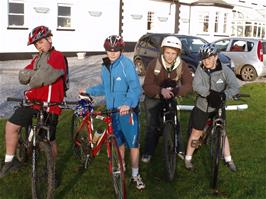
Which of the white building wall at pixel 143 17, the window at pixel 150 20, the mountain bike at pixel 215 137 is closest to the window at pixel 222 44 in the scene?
the white building wall at pixel 143 17

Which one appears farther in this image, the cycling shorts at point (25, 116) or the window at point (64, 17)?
the window at point (64, 17)

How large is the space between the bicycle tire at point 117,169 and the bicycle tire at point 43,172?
0.65m

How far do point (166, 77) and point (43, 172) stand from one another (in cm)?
227

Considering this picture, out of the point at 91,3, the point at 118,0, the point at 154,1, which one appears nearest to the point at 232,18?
the point at 154,1

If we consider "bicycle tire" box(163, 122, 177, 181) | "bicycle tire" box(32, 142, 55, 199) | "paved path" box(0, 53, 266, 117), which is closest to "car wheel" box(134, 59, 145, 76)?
"paved path" box(0, 53, 266, 117)

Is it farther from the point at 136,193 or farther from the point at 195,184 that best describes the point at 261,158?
the point at 136,193

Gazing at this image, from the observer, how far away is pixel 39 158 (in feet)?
15.7

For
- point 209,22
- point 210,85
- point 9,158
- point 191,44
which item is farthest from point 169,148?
point 209,22

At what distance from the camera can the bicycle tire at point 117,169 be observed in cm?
473

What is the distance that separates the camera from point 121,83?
17.2 feet

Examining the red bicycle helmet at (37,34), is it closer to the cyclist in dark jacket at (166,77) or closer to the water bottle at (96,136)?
the water bottle at (96,136)

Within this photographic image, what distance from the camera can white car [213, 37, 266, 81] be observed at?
677 inches

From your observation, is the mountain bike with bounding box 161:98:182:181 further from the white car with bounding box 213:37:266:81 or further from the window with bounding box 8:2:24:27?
the window with bounding box 8:2:24:27

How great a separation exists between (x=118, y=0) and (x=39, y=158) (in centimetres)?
2440
